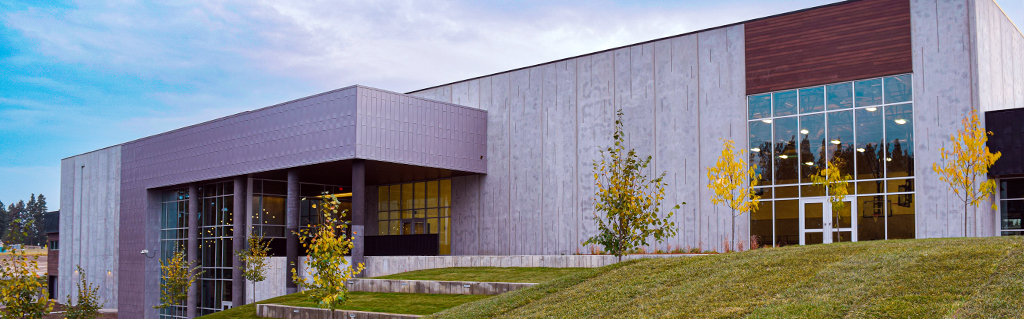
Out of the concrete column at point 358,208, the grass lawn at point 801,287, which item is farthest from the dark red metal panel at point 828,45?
the concrete column at point 358,208

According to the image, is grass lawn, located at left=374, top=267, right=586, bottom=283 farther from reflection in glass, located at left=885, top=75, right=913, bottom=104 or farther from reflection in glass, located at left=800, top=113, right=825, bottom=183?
reflection in glass, located at left=885, top=75, right=913, bottom=104

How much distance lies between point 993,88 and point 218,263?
3212 centimetres

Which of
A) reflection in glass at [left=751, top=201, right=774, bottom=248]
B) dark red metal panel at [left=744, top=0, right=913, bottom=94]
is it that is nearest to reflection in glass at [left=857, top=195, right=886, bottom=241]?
reflection in glass at [left=751, top=201, right=774, bottom=248]

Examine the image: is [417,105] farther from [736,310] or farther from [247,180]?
[736,310]

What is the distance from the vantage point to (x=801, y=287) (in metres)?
10.4

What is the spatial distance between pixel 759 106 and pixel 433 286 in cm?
1225

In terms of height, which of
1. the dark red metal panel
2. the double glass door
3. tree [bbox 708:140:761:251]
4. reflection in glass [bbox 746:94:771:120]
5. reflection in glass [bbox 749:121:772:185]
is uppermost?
the dark red metal panel

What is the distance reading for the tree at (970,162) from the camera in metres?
18.4

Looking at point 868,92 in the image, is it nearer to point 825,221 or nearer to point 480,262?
point 825,221

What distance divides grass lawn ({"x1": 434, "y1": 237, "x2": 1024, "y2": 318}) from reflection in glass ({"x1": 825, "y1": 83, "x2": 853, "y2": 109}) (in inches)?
394

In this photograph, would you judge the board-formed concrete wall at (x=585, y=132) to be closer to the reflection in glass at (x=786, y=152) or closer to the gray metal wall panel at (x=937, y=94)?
the reflection in glass at (x=786, y=152)

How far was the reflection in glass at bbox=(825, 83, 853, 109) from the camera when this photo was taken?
22.5 metres

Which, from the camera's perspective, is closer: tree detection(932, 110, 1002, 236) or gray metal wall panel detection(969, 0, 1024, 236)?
tree detection(932, 110, 1002, 236)

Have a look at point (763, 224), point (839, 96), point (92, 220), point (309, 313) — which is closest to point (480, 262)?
point (309, 313)
